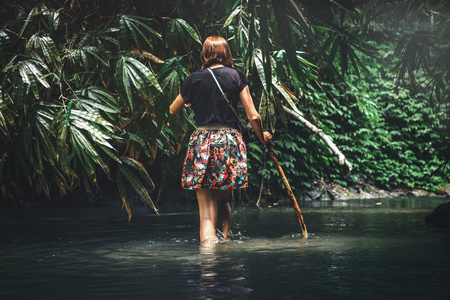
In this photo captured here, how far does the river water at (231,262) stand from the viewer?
2.84m

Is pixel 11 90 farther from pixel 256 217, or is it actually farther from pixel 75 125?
pixel 256 217

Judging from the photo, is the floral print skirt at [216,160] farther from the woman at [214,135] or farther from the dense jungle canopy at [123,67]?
the dense jungle canopy at [123,67]

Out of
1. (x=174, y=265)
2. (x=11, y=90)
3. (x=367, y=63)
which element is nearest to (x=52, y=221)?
(x=11, y=90)

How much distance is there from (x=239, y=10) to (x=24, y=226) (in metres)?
3.22

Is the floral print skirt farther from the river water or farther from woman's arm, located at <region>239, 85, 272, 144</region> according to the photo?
the river water

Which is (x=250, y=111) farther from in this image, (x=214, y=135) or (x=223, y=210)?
(x=223, y=210)

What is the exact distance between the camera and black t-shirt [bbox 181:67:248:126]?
15.1 ft

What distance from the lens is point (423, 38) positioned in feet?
25.2

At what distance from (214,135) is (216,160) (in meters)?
0.19

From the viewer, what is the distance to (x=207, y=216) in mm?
4637

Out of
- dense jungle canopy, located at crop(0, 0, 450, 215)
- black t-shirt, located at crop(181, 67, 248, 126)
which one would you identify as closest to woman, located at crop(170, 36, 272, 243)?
black t-shirt, located at crop(181, 67, 248, 126)

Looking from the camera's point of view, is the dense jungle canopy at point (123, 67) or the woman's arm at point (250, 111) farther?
the dense jungle canopy at point (123, 67)

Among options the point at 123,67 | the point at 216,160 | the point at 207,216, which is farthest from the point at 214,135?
the point at 123,67

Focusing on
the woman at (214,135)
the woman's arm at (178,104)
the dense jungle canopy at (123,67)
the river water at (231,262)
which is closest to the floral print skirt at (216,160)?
the woman at (214,135)
